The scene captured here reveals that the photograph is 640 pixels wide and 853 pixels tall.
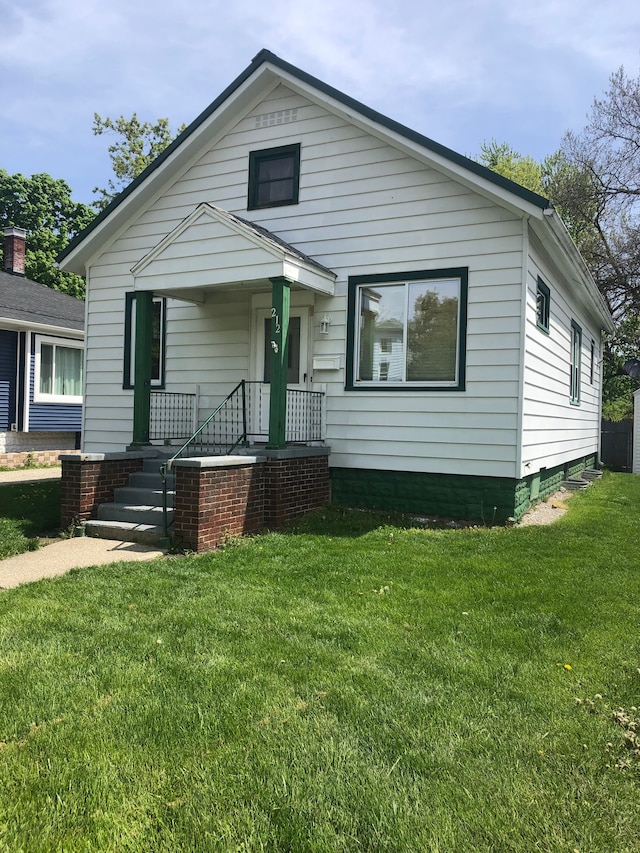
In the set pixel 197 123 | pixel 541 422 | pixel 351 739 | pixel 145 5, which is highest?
pixel 145 5

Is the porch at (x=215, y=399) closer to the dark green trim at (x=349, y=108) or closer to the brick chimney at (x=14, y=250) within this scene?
the dark green trim at (x=349, y=108)

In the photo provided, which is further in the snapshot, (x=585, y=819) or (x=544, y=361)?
(x=544, y=361)

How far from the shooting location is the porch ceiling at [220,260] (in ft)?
26.6

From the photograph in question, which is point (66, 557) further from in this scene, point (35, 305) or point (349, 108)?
point (35, 305)

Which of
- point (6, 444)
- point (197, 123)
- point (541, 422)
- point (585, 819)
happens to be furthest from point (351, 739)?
point (6, 444)

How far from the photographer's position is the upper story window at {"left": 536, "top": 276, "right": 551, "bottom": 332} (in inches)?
365

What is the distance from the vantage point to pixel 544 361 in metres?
9.55

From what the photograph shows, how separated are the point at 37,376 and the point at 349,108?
38.4 feet

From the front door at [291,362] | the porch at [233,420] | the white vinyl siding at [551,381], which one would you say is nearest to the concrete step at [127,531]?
the porch at [233,420]

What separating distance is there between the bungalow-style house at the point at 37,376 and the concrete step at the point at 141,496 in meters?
8.64

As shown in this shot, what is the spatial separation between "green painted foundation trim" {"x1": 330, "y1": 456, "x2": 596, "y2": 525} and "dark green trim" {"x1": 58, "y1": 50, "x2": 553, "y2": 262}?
3.50 metres

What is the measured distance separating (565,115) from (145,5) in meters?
23.1

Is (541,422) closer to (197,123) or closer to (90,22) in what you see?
(197,123)

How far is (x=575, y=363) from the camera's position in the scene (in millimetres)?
13617
